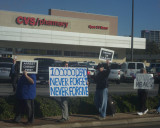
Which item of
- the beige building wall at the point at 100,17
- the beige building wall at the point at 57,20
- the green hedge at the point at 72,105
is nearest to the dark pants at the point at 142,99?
the green hedge at the point at 72,105

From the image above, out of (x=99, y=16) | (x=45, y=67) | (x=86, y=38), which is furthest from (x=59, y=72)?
(x=99, y=16)

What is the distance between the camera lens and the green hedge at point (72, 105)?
8.89 m

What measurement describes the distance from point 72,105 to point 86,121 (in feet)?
4.55

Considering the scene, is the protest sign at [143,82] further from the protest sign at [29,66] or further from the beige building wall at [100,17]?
the beige building wall at [100,17]

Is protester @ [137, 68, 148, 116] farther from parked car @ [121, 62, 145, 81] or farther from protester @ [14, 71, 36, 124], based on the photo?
parked car @ [121, 62, 145, 81]

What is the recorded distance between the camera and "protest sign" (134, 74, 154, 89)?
10305mm

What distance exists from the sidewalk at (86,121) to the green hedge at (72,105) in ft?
1.08

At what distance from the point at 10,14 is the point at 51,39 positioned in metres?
6.47

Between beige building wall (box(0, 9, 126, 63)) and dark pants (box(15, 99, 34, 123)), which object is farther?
beige building wall (box(0, 9, 126, 63))

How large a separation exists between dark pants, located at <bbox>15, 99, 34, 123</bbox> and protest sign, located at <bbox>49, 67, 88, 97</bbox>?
995 millimetres

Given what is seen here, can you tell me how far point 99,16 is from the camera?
178ft

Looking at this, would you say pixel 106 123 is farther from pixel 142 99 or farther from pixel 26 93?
pixel 26 93

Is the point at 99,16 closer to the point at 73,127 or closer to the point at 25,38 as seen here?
the point at 25,38

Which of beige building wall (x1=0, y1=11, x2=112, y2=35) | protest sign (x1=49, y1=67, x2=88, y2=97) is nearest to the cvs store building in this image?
beige building wall (x1=0, y1=11, x2=112, y2=35)
